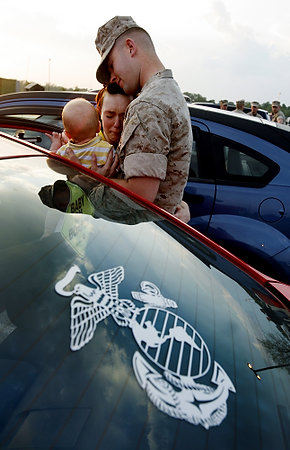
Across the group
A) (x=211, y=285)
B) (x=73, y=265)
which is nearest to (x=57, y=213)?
(x=73, y=265)

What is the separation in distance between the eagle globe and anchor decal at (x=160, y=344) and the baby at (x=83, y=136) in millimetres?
1212

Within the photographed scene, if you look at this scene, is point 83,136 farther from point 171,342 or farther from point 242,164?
point 171,342

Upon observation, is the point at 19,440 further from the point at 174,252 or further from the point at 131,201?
the point at 131,201

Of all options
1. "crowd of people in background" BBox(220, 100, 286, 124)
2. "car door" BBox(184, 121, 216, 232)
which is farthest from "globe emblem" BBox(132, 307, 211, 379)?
"crowd of people in background" BBox(220, 100, 286, 124)

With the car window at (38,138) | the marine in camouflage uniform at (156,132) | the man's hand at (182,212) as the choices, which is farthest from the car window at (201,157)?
the car window at (38,138)

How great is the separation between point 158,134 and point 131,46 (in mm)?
566

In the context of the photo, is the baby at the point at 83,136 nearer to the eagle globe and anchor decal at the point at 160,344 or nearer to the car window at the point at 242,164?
the car window at the point at 242,164

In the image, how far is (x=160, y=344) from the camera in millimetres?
936

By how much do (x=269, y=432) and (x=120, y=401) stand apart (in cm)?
34

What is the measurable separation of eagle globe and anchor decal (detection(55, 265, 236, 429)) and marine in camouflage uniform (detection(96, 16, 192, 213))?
81 centimetres

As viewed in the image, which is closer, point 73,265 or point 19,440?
point 19,440

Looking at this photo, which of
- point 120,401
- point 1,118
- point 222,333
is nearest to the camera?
point 120,401

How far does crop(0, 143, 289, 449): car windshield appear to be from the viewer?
29.7 inches

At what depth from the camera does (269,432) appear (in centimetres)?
86
